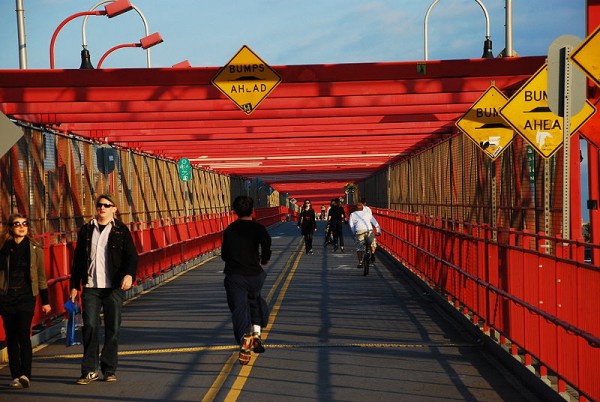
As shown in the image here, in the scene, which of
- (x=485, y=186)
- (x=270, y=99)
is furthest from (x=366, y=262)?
(x=270, y=99)

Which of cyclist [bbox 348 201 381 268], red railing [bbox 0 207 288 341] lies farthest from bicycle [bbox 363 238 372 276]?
red railing [bbox 0 207 288 341]

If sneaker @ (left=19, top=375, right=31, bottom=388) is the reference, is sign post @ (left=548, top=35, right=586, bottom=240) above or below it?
above

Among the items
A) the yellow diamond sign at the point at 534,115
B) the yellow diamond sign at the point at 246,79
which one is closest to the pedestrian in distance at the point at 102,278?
the yellow diamond sign at the point at 534,115

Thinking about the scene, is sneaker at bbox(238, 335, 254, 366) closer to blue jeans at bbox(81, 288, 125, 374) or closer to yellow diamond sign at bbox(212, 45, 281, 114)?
blue jeans at bbox(81, 288, 125, 374)

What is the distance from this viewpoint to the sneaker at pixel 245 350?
33.3 feet

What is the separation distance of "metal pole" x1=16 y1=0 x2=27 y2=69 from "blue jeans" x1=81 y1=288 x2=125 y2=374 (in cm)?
1179

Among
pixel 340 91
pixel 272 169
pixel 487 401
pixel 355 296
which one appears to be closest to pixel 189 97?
pixel 340 91

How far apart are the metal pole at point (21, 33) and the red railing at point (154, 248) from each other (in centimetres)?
342

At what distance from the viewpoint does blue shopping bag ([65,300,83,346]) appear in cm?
1174

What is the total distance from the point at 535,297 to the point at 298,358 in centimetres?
274

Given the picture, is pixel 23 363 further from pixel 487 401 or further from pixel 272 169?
pixel 272 169

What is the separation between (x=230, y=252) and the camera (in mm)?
10633

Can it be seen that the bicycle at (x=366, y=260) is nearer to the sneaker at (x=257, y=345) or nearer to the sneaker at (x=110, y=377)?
the sneaker at (x=257, y=345)

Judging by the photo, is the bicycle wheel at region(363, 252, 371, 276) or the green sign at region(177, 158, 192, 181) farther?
the green sign at region(177, 158, 192, 181)
